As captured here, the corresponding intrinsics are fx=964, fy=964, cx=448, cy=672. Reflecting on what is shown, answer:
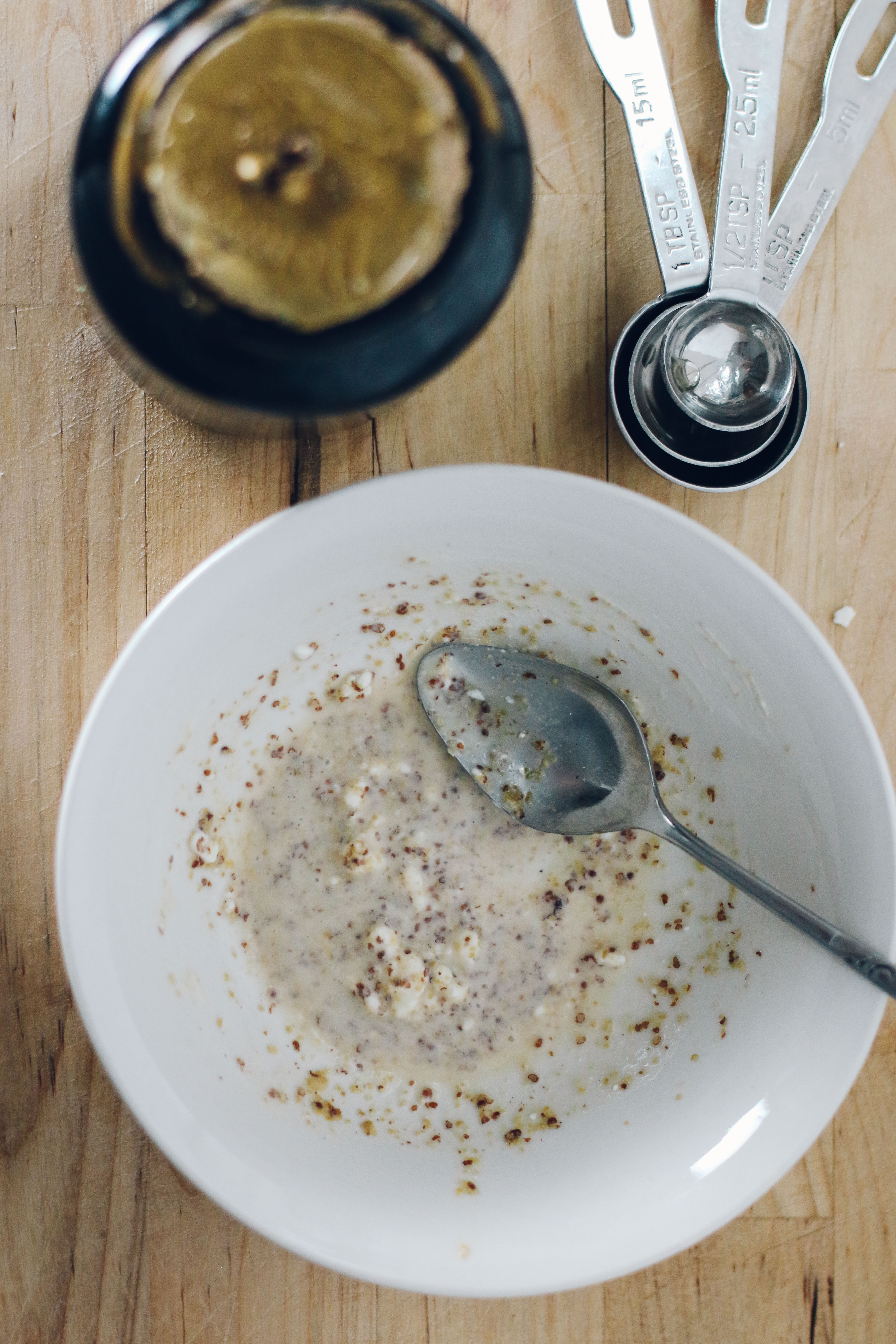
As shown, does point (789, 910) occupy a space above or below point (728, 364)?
below

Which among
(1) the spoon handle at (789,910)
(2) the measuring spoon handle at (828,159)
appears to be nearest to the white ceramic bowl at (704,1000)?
(1) the spoon handle at (789,910)

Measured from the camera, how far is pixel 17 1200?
69 cm

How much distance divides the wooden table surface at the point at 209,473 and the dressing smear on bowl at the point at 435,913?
4.7 inches

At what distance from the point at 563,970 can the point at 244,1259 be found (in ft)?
1.03

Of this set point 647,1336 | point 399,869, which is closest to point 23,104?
point 399,869

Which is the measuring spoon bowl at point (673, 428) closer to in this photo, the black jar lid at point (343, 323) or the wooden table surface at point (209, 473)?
the wooden table surface at point (209, 473)

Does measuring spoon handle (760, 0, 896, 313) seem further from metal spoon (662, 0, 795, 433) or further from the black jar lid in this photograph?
the black jar lid

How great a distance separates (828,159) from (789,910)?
51cm

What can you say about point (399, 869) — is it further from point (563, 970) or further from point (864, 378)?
point (864, 378)

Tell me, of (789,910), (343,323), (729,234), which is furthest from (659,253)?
(789,910)

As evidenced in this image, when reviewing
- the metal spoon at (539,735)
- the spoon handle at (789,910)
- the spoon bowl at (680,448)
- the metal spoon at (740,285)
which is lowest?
the spoon handle at (789,910)

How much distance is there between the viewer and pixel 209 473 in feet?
2.18

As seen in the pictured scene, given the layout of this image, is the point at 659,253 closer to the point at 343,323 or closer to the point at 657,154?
the point at 657,154

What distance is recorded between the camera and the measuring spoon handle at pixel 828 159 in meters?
0.66
